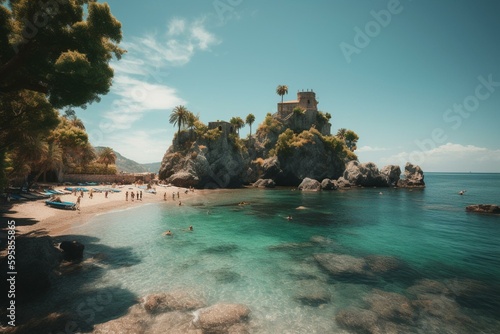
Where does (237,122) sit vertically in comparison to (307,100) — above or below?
below

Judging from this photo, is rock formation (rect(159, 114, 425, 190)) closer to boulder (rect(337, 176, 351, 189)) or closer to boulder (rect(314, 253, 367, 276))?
boulder (rect(337, 176, 351, 189))

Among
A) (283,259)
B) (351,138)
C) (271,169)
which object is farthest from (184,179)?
(351,138)

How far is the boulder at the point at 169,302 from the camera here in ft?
39.3

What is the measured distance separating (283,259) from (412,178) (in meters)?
98.6

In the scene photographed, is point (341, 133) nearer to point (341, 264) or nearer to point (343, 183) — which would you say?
point (343, 183)

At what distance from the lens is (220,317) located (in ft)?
37.3

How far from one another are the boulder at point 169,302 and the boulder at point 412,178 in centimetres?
10199

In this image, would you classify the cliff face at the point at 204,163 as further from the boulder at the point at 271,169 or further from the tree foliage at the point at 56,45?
the tree foliage at the point at 56,45

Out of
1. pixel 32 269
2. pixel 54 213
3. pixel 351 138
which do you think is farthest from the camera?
pixel 351 138

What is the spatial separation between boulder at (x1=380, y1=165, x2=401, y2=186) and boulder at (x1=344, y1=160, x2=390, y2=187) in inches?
92.5

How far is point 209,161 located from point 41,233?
174 feet

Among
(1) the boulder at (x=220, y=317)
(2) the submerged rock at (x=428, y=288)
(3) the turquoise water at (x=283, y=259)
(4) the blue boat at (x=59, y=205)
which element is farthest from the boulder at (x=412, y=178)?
(4) the blue boat at (x=59, y=205)

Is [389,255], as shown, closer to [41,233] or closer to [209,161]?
[41,233]

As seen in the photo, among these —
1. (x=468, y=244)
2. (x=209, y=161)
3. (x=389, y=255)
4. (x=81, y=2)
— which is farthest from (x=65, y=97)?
(x=209, y=161)
